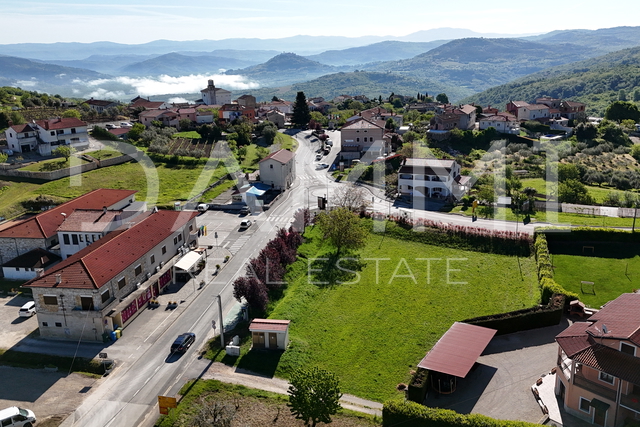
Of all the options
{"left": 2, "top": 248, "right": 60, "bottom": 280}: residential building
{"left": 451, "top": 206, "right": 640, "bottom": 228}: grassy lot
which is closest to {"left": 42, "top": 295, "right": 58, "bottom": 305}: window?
{"left": 2, "top": 248, "right": 60, "bottom": 280}: residential building

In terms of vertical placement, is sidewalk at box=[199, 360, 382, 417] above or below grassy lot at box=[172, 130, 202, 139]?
below

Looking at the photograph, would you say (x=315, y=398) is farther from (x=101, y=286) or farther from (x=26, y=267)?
(x=26, y=267)

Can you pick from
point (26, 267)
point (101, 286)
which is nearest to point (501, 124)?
point (101, 286)

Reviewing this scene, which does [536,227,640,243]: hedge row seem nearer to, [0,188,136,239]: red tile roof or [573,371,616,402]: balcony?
[573,371,616,402]: balcony

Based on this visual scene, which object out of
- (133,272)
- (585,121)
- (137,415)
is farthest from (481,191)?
(585,121)

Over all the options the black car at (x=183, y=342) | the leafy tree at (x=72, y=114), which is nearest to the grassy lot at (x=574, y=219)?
the black car at (x=183, y=342)

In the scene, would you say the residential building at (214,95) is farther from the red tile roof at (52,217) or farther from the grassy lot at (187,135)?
the red tile roof at (52,217)
